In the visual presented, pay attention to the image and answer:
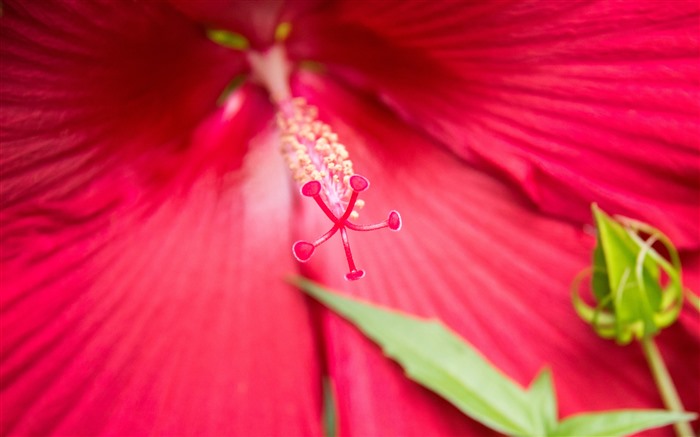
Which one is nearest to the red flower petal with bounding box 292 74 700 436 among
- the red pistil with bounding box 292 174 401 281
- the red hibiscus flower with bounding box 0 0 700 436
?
the red hibiscus flower with bounding box 0 0 700 436

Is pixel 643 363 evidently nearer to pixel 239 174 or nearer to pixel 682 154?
pixel 682 154

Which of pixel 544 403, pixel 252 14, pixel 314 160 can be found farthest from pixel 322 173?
pixel 544 403

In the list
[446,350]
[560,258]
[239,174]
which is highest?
[239,174]

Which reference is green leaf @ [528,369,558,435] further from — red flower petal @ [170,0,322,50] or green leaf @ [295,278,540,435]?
red flower petal @ [170,0,322,50]

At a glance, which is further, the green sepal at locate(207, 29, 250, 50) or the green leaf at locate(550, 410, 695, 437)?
the green sepal at locate(207, 29, 250, 50)

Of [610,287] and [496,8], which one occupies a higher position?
[496,8]

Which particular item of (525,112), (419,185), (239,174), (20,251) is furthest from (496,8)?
(20,251)

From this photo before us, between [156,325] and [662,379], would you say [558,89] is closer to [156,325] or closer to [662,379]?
[662,379]
